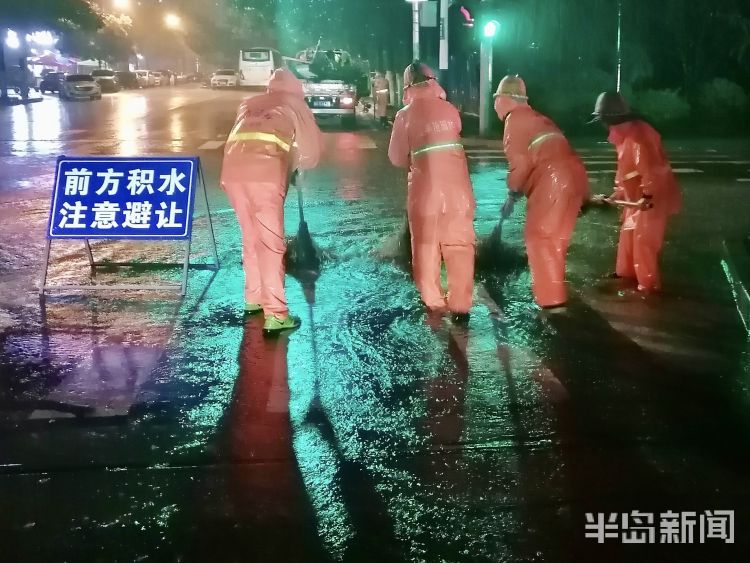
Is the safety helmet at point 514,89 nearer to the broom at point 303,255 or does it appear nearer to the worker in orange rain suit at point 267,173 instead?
the worker in orange rain suit at point 267,173

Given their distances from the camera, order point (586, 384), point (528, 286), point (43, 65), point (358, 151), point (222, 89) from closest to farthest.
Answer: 1. point (586, 384)
2. point (528, 286)
3. point (358, 151)
4. point (222, 89)
5. point (43, 65)

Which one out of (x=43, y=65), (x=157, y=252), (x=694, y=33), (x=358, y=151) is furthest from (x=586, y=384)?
(x=43, y=65)

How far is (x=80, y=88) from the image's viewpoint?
4334cm

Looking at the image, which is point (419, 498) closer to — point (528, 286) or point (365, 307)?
point (365, 307)

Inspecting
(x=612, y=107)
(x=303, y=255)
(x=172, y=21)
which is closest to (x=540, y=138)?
(x=612, y=107)

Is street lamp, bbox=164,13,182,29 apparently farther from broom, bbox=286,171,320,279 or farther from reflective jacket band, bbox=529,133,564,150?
reflective jacket band, bbox=529,133,564,150

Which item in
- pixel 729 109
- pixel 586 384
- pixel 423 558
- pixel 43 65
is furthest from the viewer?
pixel 43 65

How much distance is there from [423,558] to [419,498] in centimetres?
47

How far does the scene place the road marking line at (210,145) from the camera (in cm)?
1906

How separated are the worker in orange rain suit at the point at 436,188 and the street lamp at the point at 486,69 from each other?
42.5 feet

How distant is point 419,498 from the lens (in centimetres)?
381

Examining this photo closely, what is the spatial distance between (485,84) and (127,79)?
47568 millimetres

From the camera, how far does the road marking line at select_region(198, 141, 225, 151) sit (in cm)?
1906

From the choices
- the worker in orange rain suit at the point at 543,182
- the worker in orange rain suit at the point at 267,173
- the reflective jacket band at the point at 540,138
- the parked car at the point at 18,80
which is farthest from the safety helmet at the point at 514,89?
the parked car at the point at 18,80
